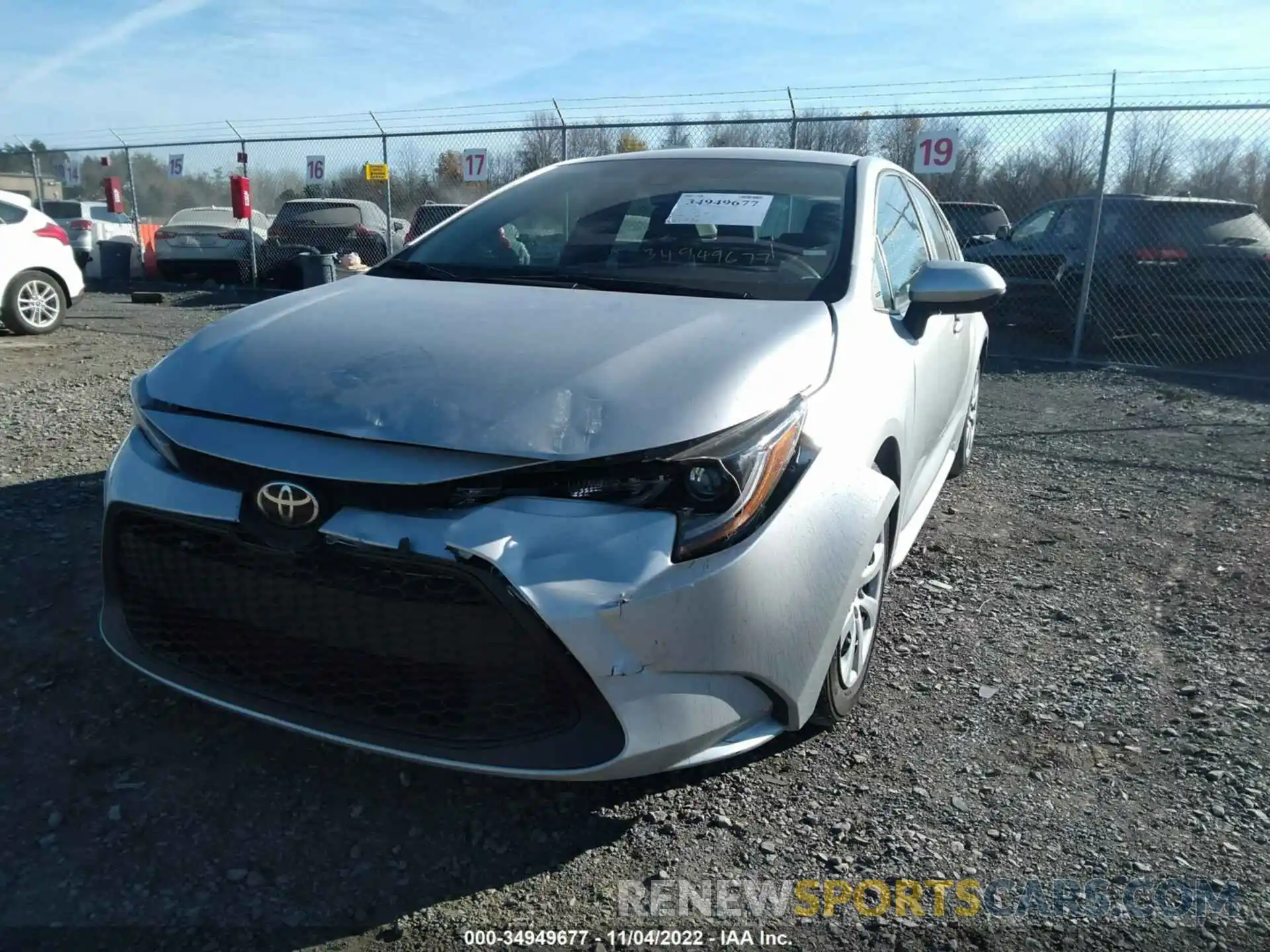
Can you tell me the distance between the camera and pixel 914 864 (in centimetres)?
225

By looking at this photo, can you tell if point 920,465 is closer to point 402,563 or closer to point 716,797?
point 716,797

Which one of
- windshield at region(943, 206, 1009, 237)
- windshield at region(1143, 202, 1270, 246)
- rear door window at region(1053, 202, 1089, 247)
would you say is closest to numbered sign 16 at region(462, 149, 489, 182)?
windshield at region(943, 206, 1009, 237)

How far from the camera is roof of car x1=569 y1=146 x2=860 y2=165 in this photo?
12.0 ft

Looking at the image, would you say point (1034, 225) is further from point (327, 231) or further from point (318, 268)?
point (327, 231)

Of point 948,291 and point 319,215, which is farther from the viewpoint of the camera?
point 319,215

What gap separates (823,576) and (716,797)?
647 millimetres

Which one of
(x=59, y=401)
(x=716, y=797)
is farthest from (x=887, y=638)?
(x=59, y=401)

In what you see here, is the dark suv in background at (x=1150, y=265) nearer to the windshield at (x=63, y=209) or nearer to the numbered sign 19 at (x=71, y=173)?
the numbered sign 19 at (x=71, y=173)

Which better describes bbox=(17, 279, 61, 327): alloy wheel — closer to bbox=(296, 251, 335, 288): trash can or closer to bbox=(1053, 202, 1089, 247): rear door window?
bbox=(296, 251, 335, 288): trash can

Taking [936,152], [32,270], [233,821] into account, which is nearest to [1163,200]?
[936,152]

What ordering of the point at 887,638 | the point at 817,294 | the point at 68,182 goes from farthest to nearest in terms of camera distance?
the point at 68,182 < the point at 887,638 < the point at 817,294

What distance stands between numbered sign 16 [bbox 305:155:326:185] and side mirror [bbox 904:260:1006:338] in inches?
496

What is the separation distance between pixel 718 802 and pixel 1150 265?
29.7ft

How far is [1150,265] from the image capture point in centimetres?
961
